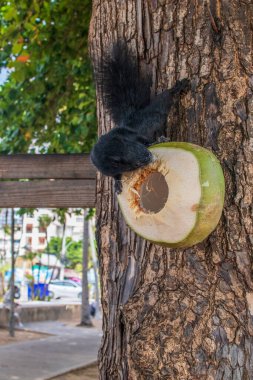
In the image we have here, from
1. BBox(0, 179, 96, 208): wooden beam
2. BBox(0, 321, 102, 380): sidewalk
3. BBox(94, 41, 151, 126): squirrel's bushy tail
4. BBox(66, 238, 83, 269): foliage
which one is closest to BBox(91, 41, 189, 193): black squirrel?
BBox(94, 41, 151, 126): squirrel's bushy tail

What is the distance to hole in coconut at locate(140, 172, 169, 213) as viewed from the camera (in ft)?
5.05

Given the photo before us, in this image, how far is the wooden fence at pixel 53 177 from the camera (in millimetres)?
3105

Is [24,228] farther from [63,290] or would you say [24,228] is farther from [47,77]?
[47,77]

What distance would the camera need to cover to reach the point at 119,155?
1498 millimetres

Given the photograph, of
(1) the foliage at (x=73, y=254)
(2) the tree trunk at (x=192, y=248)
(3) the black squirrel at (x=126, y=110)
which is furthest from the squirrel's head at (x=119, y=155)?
(1) the foliage at (x=73, y=254)

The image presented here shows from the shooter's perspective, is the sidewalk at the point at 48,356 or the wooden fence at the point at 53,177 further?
the sidewalk at the point at 48,356

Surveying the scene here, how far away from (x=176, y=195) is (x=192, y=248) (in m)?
0.21

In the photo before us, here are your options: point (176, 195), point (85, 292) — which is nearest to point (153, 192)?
point (176, 195)

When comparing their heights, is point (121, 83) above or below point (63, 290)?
above

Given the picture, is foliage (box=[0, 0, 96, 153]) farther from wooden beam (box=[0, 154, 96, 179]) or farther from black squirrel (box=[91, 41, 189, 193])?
black squirrel (box=[91, 41, 189, 193])

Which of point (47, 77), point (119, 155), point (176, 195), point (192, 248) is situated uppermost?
point (47, 77)

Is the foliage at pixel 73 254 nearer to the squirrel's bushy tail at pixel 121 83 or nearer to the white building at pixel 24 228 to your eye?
the white building at pixel 24 228

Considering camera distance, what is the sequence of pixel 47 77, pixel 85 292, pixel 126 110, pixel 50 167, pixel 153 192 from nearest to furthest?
pixel 153 192
pixel 126 110
pixel 50 167
pixel 47 77
pixel 85 292

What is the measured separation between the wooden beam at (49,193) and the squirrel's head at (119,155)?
148 cm
